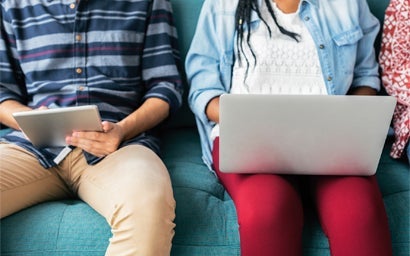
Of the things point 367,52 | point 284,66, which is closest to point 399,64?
point 367,52

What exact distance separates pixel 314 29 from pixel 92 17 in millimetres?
589

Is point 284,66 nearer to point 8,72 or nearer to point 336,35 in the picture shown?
point 336,35

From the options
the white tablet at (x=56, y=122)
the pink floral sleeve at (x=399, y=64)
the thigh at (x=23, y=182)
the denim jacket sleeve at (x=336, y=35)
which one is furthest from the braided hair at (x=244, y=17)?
the thigh at (x=23, y=182)

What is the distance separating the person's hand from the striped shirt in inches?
3.4

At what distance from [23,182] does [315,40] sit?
0.80 metres

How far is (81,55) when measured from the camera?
1111mm

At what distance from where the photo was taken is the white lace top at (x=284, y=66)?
1084 millimetres

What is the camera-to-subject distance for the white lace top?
1.08 meters

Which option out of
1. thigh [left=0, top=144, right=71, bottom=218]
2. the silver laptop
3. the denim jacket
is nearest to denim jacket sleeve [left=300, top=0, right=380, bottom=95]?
the denim jacket

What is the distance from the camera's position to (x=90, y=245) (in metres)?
0.85

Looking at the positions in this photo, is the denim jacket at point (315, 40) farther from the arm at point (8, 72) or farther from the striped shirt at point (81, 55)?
the arm at point (8, 72)

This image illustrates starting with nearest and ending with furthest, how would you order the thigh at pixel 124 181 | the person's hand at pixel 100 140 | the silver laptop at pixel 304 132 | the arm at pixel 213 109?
the silver laptop at pixel 304 132, the thigh at pixel 124 181, the person's hand at pixel 100 140, the arm at pixel 213 109

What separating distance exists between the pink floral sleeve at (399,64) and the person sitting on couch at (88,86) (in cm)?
59

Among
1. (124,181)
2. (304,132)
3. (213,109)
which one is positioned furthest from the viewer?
(213,109)
